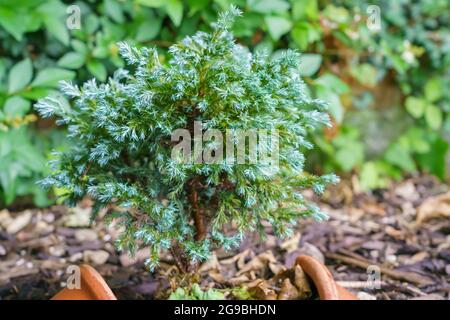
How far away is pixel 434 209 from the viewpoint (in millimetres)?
3461

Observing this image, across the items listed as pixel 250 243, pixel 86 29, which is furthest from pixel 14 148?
pixel 250 243

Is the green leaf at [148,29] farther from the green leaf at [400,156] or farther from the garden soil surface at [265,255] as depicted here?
the green leaf at [400,156]

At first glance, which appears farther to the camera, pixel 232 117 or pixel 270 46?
pixel 270 46

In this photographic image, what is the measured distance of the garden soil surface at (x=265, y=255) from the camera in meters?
2.62

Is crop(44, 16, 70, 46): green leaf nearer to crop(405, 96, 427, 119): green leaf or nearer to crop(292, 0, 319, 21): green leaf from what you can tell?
crop(292, 0, 319, 21): green leaf

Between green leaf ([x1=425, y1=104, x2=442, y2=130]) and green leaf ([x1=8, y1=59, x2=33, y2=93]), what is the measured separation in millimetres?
2595

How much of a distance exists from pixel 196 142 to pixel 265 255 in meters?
0.91

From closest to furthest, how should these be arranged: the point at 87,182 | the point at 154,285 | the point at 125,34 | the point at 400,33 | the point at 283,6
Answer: the point at 87,182 → the point at 154,285 → the point at 283,6 → the point at 125,34 → the point at 400,33

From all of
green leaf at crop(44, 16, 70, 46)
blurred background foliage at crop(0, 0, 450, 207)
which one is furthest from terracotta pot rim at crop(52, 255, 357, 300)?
green leaf at crop(44, 16, 70, 46)

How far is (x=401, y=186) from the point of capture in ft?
13.5

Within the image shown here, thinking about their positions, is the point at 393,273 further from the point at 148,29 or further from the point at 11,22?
the point at 11,22

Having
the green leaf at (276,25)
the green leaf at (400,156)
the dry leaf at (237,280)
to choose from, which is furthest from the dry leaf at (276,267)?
the green leaf at (400,156)
